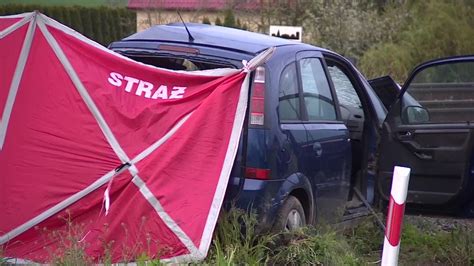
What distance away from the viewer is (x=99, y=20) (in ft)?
90.7

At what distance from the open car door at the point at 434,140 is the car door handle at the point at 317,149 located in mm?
725

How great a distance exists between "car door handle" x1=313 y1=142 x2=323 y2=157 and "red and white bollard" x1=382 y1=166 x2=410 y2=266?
1800 mm

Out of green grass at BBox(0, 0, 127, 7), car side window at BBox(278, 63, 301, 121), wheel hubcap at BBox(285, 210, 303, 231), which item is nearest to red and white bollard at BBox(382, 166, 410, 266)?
wheel hubcap at BBox(285, 210, 303, 231)

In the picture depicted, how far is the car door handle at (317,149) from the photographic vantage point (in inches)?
275

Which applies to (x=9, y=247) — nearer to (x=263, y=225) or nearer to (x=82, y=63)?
(x=82, y=63)

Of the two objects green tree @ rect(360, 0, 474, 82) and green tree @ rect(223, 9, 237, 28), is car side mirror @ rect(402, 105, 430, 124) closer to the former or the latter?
green tree @ rect(360, 0, 474, 82)

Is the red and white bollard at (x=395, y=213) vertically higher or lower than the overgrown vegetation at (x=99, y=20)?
higher

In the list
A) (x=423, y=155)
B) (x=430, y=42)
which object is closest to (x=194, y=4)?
(x=430, y=42)

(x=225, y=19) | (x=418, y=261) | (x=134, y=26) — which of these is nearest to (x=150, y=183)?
(x=418, y=261)

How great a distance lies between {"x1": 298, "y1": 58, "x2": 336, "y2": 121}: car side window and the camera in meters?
7.10

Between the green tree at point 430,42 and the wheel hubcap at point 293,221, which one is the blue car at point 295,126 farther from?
the green tree at point 430,42

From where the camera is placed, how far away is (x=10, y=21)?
627cm

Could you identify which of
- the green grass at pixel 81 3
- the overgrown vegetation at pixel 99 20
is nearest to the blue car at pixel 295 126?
the green grass at pixel 81 3

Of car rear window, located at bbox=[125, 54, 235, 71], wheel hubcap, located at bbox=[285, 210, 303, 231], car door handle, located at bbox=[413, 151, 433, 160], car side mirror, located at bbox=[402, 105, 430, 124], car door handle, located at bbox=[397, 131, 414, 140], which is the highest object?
car rear window, located at bbox=[125, 54, 235, 71]
